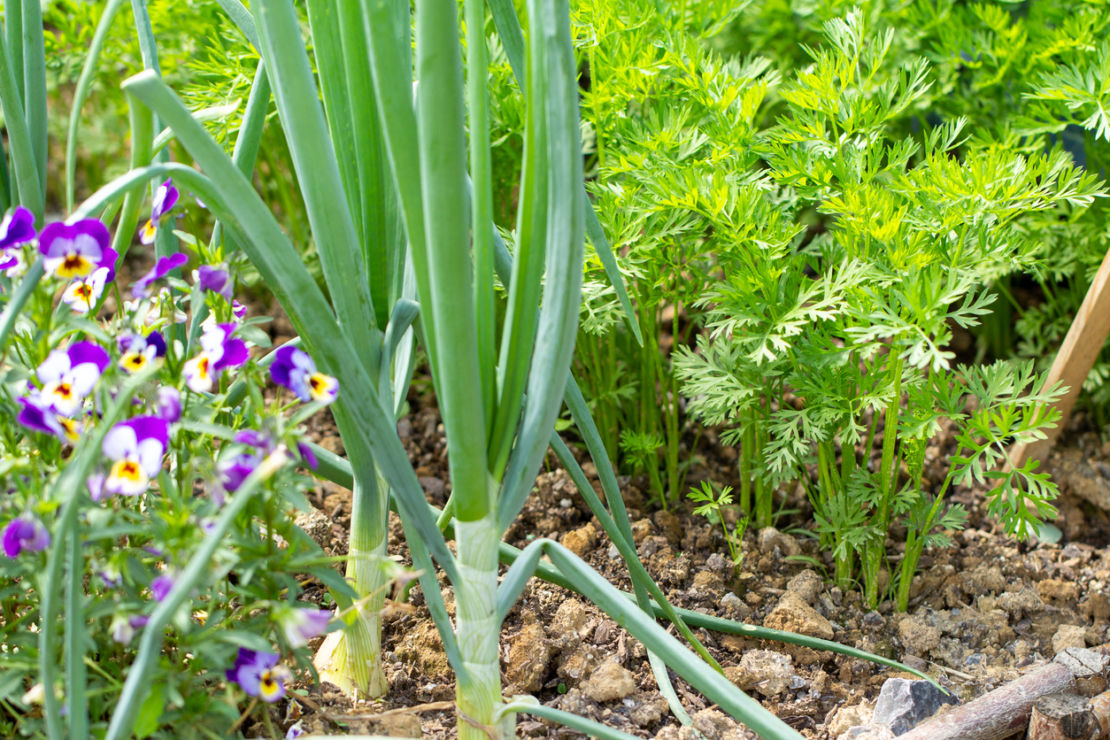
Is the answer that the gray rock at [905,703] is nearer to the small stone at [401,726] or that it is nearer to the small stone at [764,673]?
the small stone at [764,673]

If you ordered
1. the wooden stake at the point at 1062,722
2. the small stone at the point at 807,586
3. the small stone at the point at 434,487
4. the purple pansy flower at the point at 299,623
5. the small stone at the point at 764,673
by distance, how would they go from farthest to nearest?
the small stone at the point at 434,487, the small stone at the point at 807,586, the small stone at the point at 764,673, the wooden stake at the point at 1062,722, the purple pansy flower at the point at 299,623

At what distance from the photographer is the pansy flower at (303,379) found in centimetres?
82

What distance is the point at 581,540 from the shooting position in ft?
4.68

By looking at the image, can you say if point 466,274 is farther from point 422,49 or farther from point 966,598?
point 966,598

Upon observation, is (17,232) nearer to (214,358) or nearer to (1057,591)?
(214,358)

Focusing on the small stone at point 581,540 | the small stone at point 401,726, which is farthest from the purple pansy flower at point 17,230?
the small stone at point 581,540

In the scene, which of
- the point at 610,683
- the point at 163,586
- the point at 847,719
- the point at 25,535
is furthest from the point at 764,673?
the point at 25,535

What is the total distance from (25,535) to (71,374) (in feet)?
0.47

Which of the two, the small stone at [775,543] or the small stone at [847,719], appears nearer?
the small stone at [847,719]

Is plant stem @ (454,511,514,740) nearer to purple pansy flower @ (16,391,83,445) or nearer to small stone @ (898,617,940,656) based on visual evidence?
purple pansy flower @ (16,391,83,445)

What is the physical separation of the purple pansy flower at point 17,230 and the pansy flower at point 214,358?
209mm

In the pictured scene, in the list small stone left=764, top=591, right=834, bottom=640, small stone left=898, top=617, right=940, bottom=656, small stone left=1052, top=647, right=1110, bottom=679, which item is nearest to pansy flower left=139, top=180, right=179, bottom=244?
small stone left=764, top=591, right=834, bottom=640

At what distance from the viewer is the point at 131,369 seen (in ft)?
2.71

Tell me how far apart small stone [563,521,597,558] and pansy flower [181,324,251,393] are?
72 centimetres
